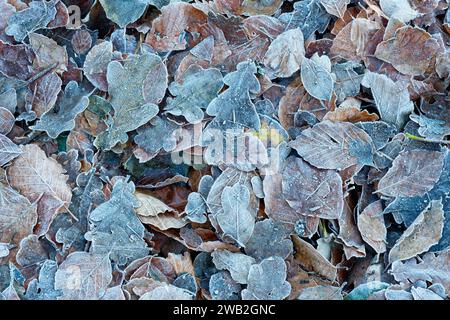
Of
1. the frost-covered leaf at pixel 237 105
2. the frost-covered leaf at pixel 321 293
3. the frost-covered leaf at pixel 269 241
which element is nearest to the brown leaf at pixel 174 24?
the frost-covered leaf at pixel 237 105

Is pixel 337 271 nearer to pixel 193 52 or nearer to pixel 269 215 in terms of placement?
pixel 269 215

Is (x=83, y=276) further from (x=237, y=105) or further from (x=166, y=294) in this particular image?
(x=237, y=105)

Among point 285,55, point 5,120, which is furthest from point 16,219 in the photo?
point 285,55

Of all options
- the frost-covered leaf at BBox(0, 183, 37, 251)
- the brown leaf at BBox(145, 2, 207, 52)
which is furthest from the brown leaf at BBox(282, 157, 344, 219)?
the frost-covered leaf at BBox(0, 183, 37, 251)

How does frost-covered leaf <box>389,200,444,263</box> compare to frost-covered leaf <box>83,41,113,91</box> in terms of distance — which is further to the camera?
frost-covered leaf <box>83,41,113,91</box>

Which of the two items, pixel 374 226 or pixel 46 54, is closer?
pixel 374 226

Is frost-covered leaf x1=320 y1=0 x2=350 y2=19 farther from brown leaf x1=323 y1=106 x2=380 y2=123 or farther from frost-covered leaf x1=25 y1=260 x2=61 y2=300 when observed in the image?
frost-covered leaf x1=25 y1=260 x2=61 y2=300

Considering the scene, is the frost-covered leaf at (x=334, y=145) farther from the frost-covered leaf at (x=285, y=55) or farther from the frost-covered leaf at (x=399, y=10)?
the frost-covered leaf at (x=399, y=10)
